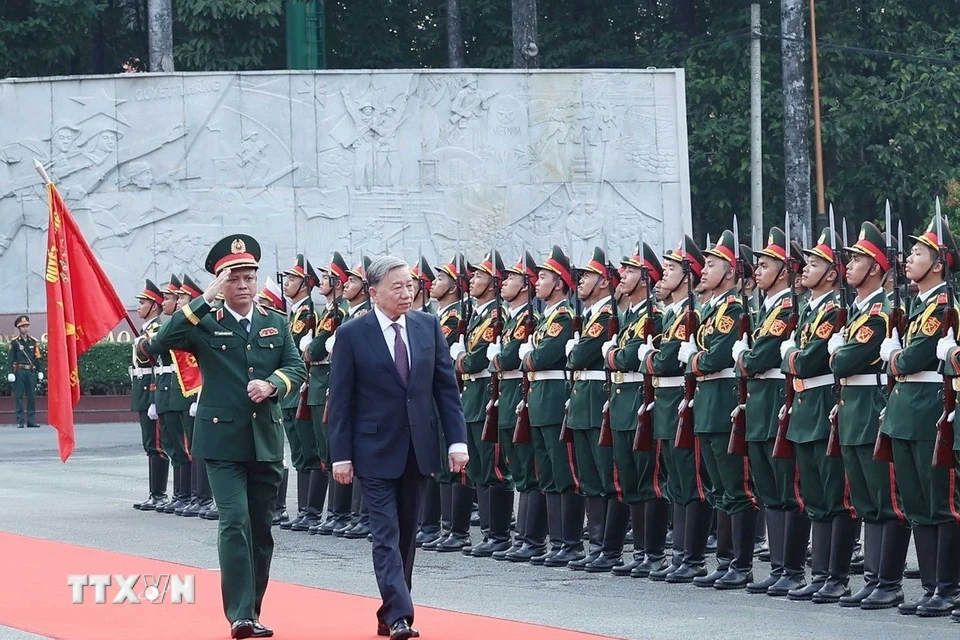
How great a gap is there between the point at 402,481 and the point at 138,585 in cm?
298

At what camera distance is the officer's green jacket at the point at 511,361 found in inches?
493

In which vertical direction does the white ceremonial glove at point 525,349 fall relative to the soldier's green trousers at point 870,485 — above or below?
above

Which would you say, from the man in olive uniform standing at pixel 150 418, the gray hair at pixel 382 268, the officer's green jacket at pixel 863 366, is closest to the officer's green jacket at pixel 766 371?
the officer's green jacket at pixel 863 366

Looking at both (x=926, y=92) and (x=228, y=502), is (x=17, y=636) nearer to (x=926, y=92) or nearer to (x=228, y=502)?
(x=228, y=502)

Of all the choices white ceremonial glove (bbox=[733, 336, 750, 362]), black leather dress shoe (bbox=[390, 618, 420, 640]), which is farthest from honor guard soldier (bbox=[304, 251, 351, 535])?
black leather dress shoe (bbox=[390, 618, 420, 640])

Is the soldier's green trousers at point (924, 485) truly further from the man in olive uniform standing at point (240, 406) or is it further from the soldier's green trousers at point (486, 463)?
the soldier's green trousers at point (486, 463)

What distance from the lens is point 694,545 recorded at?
11.2m

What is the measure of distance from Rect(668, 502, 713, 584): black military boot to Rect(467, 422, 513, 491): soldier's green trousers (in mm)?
1870

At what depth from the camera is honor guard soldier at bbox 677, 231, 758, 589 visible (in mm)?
10938

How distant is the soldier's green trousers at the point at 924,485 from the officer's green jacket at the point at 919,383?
93mm

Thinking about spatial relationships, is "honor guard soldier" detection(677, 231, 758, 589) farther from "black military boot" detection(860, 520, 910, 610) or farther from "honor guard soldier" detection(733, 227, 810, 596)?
"black military boot" detection(860, 520, 910, 610)

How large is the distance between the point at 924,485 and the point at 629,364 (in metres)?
2.50

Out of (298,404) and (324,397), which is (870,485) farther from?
(298,404)

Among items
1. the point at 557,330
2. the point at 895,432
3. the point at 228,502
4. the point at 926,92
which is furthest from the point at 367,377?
the point at 926,92
